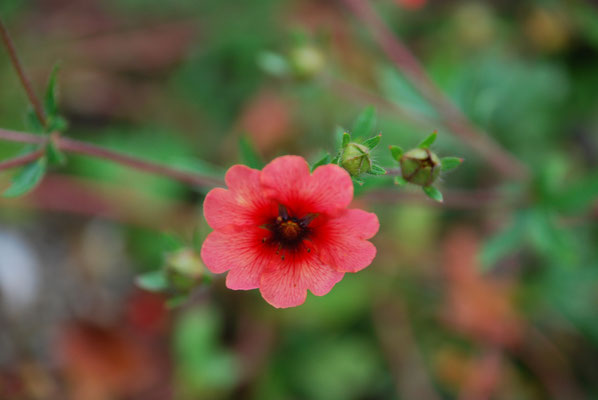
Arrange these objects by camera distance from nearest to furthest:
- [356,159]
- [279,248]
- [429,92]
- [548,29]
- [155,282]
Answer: [356,159] < [279,248] < [155,282] < [429,92] < [548,29]

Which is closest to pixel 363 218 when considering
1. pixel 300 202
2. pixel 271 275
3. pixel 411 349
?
pixel 300 202

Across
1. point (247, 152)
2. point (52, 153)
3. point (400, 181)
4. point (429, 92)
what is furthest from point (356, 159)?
point (429, 92)

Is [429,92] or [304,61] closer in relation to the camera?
[304,61]

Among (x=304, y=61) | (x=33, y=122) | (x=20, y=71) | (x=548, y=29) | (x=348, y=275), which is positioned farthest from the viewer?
(x=548, y=29)

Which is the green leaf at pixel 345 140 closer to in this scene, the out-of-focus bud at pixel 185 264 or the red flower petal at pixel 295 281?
the red flower petal at pixel 295 281

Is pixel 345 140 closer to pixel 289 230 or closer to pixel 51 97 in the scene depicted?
pixel 289 230

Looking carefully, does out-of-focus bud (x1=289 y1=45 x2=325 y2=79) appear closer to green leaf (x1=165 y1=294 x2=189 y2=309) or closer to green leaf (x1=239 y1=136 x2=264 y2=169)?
green leaf (x1=239 y1=136 x2=264 y2=169)

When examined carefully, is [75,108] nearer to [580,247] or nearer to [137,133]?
[137,133]
